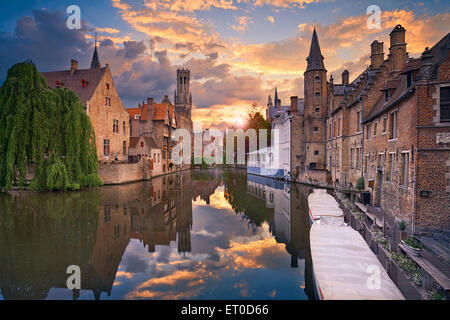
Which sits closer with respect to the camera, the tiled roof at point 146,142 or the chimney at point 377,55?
the chimney at point 377,55

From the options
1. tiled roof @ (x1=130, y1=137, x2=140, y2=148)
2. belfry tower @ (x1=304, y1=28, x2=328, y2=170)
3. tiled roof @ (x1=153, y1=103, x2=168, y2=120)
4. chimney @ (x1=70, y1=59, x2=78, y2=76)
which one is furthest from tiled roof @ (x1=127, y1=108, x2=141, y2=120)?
belfry tower @ (x1=304, y1=28, x2=328, y2=170)

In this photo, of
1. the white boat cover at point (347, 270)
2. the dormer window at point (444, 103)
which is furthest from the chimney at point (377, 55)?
the white boat cover at point (347, 270)

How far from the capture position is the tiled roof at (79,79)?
3222cm

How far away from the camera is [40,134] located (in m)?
21.3

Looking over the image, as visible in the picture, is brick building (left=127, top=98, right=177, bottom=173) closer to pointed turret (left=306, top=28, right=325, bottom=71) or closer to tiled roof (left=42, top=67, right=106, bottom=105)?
tiled roof (left=42, top=67, right=106, bottom=105)

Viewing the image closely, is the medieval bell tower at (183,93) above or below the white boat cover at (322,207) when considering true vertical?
above

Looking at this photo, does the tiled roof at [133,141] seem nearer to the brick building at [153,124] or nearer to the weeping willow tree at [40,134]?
the brick building at [153,124]

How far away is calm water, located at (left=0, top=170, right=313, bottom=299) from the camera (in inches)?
294

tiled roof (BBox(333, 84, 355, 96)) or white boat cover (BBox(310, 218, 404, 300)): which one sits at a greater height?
tiled roof (BBox(333, 84, 355, 96))

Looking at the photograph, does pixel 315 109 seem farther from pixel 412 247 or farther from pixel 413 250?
pixel 413 250

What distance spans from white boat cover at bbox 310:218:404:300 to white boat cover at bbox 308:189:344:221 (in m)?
4.02

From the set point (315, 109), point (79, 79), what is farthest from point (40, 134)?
point (315, 109)

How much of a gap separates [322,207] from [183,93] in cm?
9281

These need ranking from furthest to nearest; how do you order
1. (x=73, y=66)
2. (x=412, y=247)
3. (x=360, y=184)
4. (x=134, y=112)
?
1. (x=134, y=112)
2. (x=73, y=66)
3. (x=360, y=184)
4. (x=412, y=247)
